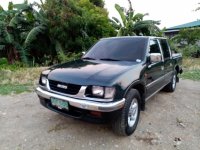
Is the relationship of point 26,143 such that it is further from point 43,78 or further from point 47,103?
point 43,78

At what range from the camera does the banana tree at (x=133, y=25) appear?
1367 cm

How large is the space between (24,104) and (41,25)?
6.84 metres

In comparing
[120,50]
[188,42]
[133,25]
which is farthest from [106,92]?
[188,42]

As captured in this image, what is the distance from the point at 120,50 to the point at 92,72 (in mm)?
1324

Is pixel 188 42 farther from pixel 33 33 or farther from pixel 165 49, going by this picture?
pixel 165 49

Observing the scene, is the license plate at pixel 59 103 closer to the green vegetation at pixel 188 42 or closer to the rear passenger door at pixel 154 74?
the rear passenger door at pixel 154 74

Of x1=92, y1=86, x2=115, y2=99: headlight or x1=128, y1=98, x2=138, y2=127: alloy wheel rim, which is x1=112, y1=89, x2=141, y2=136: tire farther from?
x1=92, y1=86, x2=115, y2=99: headlight

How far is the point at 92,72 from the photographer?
366 cm

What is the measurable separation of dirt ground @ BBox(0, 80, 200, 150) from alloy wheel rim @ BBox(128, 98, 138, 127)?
0.81ft

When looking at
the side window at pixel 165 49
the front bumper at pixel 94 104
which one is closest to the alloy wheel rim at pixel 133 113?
the front bumper at pixel 94 104

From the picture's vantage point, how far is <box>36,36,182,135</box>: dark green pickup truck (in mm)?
3354

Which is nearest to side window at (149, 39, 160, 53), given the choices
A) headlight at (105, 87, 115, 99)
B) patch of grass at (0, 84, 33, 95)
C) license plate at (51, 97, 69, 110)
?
headlight at (105, 87, 115, 99)

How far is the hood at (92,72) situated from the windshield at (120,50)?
1.09 ft

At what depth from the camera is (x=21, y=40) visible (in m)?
11.8
